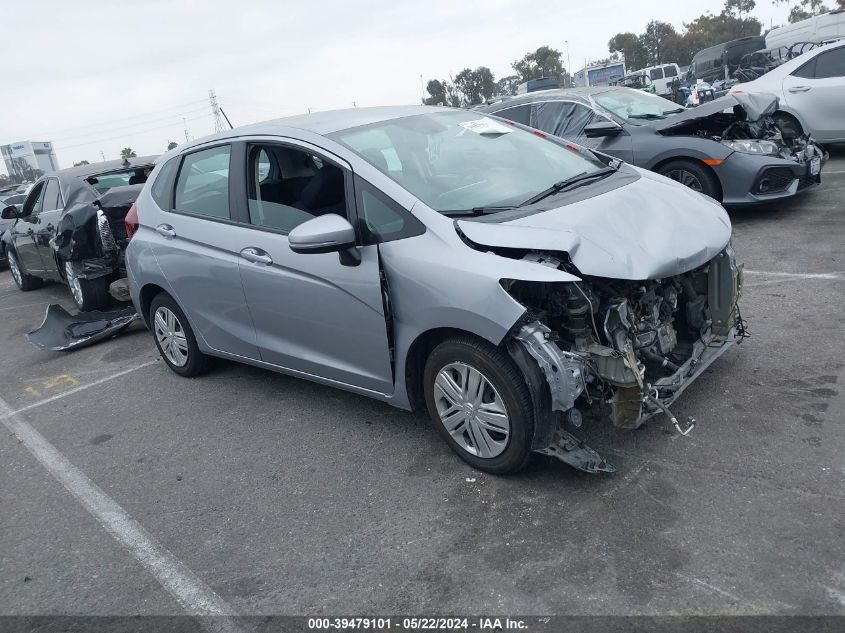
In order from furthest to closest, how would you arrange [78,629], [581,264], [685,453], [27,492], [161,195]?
[161,195], [27,492], [685,453], [581,264], [78,629]

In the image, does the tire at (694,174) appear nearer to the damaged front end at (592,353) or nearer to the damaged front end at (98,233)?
the damaged front end at (592,353)

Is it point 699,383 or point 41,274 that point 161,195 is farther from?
point 41,274

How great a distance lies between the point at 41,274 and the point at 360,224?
7.27 metres

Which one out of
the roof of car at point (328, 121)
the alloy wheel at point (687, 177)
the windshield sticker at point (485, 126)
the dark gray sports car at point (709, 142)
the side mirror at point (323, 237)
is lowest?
the alloy wheel at point (687, 177)

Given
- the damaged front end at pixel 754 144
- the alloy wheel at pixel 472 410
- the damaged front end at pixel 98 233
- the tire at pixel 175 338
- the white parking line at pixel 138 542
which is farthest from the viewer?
the damaged front end at pixel 754 144

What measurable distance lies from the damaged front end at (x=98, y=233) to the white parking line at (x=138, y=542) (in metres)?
3.02

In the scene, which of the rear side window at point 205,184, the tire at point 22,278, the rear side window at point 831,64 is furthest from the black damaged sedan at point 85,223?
the rear side window at point 831,64

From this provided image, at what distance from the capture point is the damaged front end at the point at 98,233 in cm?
755

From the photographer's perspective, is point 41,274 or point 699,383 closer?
point 699,383

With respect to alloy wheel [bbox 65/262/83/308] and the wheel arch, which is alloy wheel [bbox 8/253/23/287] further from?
the wheel arch

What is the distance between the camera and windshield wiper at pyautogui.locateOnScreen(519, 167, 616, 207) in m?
3.84

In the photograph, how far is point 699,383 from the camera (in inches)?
167

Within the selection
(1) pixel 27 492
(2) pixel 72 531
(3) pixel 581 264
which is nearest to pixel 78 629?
(2) pixel 72 531

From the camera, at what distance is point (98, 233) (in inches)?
299
